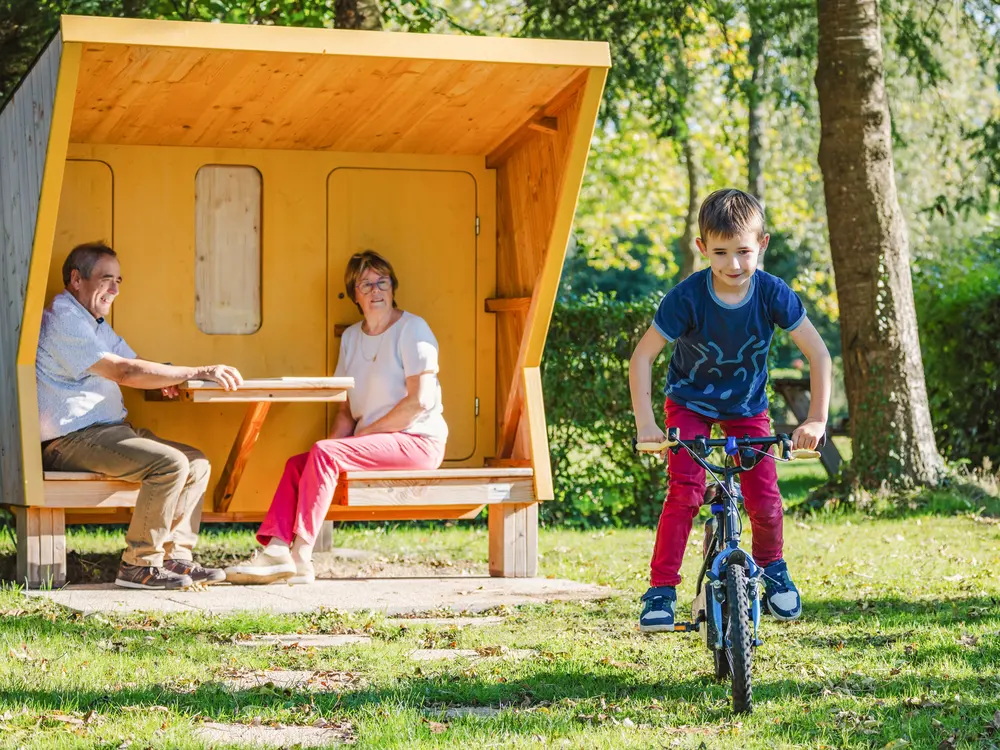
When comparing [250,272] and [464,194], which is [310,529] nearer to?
[250,272]

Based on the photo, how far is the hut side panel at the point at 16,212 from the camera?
663 centimetres

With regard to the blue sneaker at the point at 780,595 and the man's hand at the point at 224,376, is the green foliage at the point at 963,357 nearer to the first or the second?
the man's hand at the point at 224,376

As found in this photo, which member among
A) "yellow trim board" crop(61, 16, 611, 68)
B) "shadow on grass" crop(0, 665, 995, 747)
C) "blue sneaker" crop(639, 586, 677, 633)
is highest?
"yellow trim board" crop(61, 16, 611, 68)

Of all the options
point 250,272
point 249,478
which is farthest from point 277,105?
point 249,478

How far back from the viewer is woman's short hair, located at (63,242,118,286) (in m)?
7.05

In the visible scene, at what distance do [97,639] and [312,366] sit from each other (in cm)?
318

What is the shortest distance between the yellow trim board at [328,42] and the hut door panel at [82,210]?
187 cm

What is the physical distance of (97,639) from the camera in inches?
213

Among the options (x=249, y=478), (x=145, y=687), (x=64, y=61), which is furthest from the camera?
(x=249, y=478)

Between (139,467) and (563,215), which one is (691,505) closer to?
(563,215)

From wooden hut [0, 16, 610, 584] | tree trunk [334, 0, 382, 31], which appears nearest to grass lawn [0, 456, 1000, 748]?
wooden hut [0, 16, 610, 584]

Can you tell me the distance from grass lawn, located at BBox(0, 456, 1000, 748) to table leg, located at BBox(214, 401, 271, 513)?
1.47m

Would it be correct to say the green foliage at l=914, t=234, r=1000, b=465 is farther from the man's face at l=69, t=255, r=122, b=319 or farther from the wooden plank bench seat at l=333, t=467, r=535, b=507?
the man's face at l=69, t=255, r=122, b=319

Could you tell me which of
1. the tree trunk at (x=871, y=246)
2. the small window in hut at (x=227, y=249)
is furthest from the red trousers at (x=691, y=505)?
the tree trunk at (x=871, y=246)
